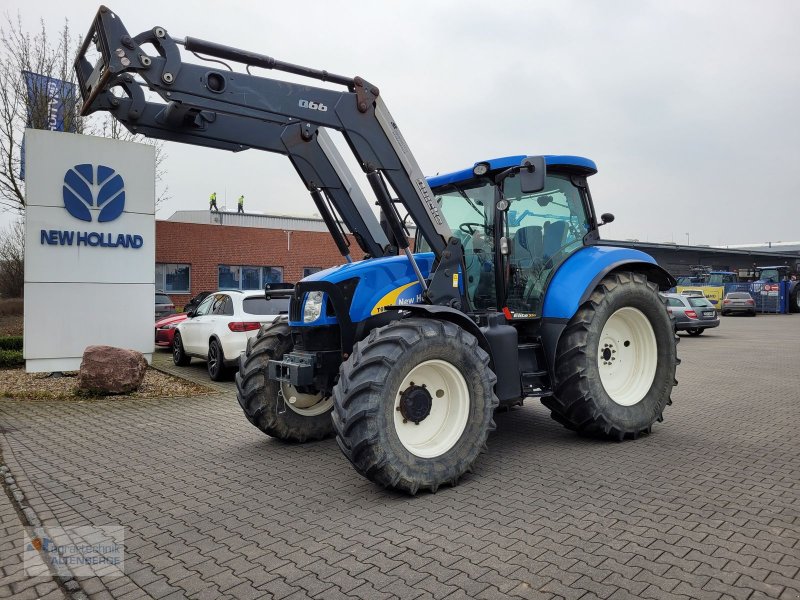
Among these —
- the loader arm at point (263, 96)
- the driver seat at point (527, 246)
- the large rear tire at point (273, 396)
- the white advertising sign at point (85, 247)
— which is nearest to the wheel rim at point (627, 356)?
the driver seat at point (527, 246)

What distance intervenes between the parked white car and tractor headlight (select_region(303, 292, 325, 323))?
4668mm

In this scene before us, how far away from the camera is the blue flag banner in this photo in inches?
573

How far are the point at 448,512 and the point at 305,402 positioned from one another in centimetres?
238

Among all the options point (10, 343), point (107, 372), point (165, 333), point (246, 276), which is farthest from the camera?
point (246, 276)

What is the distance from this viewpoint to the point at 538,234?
20.5 ft

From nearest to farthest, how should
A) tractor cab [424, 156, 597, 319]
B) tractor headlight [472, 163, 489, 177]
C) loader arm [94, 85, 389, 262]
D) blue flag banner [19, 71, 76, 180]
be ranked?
loader arm [94, 85, 389, 262], tractor headlight [472, 163, 489, 177], tractor cab [424, 156, 597, 319], blue flag banner [19, 71, 76, 180]

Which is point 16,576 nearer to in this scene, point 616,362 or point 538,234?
point 538,234

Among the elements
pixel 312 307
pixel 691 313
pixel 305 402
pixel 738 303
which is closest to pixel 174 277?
pixel 691 313

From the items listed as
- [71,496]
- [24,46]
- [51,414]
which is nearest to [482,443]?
[71,496]

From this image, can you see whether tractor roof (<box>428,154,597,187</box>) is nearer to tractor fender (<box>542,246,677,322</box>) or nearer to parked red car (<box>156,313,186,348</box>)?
tractor fender (<box>542,246,677,322</box>)

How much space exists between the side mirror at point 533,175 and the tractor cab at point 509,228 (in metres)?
0.34

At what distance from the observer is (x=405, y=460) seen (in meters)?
4.44

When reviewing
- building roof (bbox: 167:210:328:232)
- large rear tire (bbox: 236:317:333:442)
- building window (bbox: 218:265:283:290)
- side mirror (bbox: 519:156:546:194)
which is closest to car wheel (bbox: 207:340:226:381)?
large rear tire (bbox: 236:317:333:442)

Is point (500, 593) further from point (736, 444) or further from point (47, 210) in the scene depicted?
point (47, 210)
